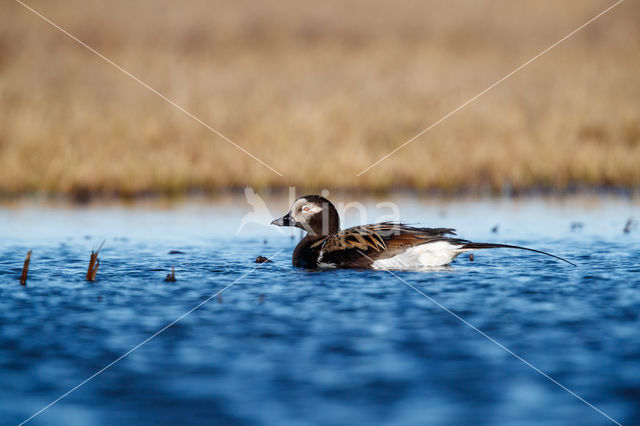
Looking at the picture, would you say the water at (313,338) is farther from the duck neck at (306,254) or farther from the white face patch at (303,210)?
the white face patch at (303,210)

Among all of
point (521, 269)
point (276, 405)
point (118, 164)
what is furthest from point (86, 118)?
point (276, 405)

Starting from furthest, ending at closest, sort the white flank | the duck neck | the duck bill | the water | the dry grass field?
the dry grass field, the duck bill, the duck neck, the white flank, the water

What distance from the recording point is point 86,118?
18500mm

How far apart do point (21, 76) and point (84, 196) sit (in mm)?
7963

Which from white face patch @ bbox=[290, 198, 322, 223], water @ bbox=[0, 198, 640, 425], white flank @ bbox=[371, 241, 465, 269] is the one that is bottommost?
water @ bbox=[0, 198, 640, 425]

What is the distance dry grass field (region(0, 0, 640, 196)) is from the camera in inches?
645

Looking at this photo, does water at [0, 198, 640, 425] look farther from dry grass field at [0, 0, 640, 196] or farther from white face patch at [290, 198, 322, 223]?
dry grass field at [0, 0, 640, 196]

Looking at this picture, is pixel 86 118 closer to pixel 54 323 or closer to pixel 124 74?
pixel 124 74

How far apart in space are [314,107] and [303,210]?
1008 cm

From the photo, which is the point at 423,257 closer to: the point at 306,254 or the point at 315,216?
the point at 306,254

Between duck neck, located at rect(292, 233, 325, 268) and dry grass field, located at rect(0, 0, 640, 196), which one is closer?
duck neck, located at rect(292, 233, 325, 268)

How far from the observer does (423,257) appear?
8.79 metres

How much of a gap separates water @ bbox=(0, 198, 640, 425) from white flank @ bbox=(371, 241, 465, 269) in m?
0.21

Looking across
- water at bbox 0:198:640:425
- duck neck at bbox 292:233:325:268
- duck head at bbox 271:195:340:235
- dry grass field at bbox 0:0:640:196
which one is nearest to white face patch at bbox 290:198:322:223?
duck head at bbox 271:195:340:235
